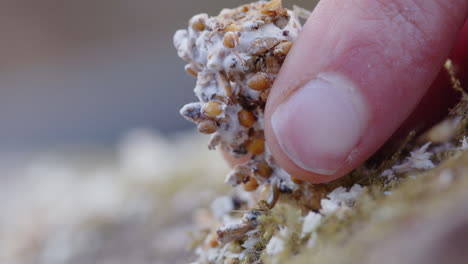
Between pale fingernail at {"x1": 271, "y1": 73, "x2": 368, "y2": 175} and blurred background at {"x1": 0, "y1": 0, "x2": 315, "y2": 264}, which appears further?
blurred background at {"x1": 0, "y1": 0, "x2": 315, "y2": 264}

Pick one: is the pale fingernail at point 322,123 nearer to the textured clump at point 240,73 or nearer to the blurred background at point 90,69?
the textured clump at point 240,73

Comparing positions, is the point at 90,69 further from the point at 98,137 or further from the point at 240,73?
the point at 240,73

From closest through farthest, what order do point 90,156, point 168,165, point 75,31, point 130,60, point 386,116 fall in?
point 386,116, point 168,165, point 90,156, point 130,60, point 75,31

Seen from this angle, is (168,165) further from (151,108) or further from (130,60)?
(130,60)

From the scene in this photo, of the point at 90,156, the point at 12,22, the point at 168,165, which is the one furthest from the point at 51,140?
the point at 12,22

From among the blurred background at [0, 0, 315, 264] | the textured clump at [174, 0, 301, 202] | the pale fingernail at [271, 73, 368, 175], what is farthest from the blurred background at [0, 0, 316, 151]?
the pale fingernail at [271, 73, 368, 175]

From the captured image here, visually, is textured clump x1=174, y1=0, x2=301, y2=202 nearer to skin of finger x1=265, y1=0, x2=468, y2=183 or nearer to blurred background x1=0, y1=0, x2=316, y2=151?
skin of finger x1=265, y1=0, x2=468, y2=183

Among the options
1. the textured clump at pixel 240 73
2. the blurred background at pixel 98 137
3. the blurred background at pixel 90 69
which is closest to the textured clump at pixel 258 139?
the textured clump at pixel 240 73
